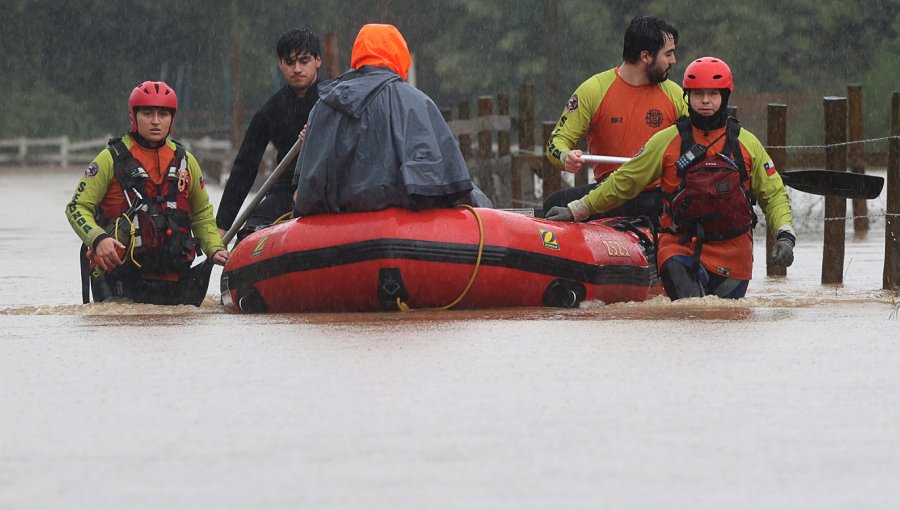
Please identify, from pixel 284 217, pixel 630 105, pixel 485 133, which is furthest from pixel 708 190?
pixel 485 133

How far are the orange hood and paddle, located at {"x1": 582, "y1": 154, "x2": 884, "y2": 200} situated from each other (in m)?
3.27

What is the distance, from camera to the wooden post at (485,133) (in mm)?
20922

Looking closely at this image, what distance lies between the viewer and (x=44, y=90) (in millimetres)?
57625

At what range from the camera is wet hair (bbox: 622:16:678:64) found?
33.8 feet

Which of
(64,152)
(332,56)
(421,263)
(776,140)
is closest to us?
(421,263)

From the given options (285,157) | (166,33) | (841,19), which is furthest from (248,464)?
(166,33)

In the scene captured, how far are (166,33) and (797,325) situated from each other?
167 ft

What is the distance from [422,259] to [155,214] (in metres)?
1.66

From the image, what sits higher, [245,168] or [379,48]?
[379,48]

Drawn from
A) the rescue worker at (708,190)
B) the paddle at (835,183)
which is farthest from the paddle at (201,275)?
the paddle at (835,183)

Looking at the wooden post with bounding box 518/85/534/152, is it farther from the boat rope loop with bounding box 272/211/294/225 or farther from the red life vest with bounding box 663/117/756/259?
the red life vest with bounding box 663/117/756/259

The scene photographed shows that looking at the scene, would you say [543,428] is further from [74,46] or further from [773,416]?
[74,46]

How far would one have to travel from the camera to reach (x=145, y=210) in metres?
9.57

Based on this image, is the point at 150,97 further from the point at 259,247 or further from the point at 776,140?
the point at 776,140
